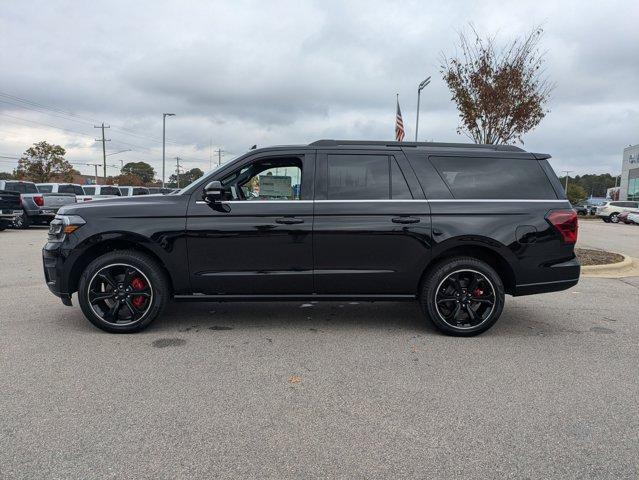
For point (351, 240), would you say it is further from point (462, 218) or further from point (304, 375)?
point (304, 375)

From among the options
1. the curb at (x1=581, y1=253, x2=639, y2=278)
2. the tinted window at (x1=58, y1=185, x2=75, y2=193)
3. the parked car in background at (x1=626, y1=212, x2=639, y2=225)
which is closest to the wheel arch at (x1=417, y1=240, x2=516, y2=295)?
the curb at (x1=581, y1=253, x2=639, y2=278)

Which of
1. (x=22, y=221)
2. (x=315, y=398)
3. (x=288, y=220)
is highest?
(x=288, y=220)

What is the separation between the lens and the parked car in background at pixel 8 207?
15.7m

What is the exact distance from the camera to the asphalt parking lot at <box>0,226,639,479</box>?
8.59 ft

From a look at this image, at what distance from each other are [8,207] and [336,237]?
15.4 meters

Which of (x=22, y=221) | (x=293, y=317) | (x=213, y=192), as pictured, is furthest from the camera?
(x=22, y=221)

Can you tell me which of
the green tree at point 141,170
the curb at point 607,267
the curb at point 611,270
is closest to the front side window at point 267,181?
the curb at point 611,270

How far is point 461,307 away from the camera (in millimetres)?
4809

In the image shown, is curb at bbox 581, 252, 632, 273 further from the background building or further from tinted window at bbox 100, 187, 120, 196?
the background building

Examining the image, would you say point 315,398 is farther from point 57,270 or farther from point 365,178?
point 57,270

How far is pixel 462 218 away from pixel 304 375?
2.21 m

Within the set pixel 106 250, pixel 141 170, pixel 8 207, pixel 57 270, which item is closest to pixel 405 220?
pixel 106 250

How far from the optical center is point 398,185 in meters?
4.80

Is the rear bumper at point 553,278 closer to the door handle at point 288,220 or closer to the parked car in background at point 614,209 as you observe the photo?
the door handle at point 288,220
